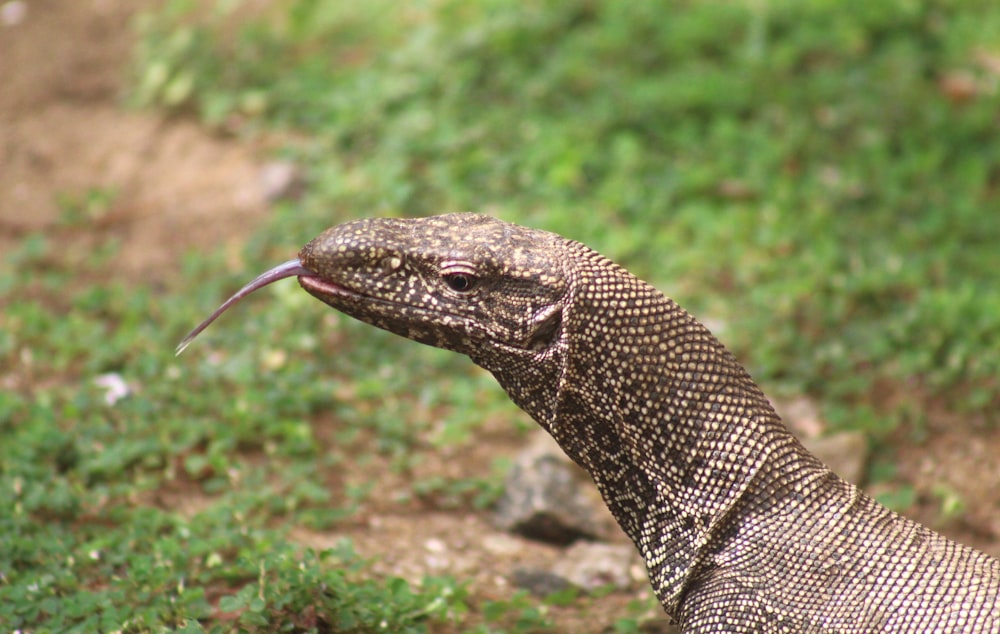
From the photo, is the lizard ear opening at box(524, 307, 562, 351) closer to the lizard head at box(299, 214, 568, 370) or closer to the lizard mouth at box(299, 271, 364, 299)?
the lizard head at box(299, 214, 568, 370)

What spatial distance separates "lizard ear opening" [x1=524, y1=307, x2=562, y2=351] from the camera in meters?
3.69

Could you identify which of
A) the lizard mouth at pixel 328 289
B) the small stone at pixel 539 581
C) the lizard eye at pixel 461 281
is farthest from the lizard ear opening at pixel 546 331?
the small stone at pixel 539 581

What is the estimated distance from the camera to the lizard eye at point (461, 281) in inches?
146

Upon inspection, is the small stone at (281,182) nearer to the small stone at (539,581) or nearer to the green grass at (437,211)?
the green grass at (437,211)

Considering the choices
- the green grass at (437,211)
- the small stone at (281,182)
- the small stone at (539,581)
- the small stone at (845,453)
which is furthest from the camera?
the small stone at (281,182)

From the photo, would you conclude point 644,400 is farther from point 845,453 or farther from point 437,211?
point 437,211

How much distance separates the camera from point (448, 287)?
147 inches

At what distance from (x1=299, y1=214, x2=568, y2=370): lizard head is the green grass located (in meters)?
1.07

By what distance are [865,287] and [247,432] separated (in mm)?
3761

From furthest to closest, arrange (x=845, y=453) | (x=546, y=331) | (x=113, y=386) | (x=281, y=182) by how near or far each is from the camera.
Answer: (x=281, y=182) → (x=113, y=386) → (x=845, y=453) → (x=546, y=331)

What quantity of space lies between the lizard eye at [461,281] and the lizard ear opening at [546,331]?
0.26 metres

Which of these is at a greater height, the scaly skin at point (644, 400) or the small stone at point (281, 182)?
the scaly skin at point (644, 400)

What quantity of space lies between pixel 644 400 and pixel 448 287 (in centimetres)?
77

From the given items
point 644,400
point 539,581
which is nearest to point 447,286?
point 644,400
